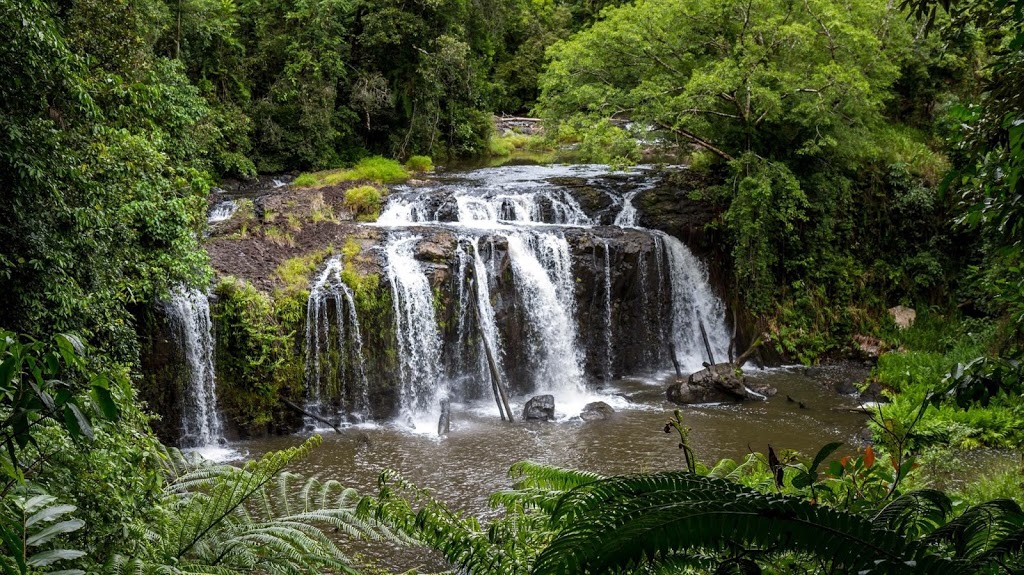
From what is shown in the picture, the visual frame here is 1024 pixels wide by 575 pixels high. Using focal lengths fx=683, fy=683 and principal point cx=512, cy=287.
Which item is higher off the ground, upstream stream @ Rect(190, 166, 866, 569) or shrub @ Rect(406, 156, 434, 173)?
shrub @ Rect(406, 156, 434, 173)

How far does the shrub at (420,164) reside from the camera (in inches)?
864

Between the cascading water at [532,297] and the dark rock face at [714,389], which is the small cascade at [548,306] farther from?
the dark rock face at [714,389]

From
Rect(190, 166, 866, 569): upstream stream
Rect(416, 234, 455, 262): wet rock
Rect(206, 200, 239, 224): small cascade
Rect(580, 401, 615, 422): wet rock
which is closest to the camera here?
→ Rect(190, 166, 866, 569): upstream stream

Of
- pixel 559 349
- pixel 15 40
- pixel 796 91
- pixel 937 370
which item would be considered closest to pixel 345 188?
pixel 559 349

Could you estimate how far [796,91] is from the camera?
541 inches

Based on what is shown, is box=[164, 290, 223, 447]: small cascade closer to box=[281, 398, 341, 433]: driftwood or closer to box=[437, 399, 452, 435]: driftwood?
box=[281, 398, 341, 433]: driftwood

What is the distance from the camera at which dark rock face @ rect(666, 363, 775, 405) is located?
1234cm

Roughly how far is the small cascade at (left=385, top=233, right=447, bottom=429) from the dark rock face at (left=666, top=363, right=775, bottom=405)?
4301 mm

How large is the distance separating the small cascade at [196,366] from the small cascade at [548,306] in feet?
18.6

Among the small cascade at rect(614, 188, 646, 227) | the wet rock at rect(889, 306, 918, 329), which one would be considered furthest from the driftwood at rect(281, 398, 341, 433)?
the wet rock at rect(889, 306, 918, 329)

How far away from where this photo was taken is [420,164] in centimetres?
2209

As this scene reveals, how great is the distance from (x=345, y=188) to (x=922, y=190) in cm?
1344

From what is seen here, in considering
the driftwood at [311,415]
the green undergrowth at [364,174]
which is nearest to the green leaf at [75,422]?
the driftwood at [311,415]

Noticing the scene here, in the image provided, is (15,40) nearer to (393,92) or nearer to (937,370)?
(937,370)
